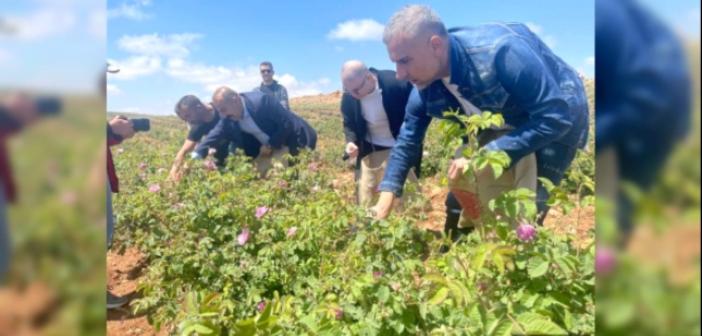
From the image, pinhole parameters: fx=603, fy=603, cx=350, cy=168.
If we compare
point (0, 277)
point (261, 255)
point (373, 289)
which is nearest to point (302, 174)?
point (261, 255)

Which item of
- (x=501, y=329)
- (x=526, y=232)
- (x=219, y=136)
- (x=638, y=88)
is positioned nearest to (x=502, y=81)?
(x=526, y=232)

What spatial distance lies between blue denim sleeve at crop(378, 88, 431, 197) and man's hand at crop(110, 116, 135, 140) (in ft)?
3.19

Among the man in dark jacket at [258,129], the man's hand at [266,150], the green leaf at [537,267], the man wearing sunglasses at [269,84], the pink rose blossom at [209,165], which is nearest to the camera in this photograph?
the green leaf at [537,267]

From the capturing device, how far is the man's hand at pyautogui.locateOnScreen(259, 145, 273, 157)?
14.0 ft

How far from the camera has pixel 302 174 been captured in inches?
136

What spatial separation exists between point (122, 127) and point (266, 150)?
80.8 inches

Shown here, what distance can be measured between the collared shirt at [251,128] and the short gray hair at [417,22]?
220 cm

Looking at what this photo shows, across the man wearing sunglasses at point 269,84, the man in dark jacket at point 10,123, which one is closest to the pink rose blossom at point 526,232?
the man in dark jacket at point 10,123

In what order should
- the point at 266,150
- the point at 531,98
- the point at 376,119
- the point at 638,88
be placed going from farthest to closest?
the point at 266,150 < the point at 376,119 < the point at 531,98 < the point at 638,88

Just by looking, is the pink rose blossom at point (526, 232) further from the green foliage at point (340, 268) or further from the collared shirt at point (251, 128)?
the collared shirt at point (251, 128)

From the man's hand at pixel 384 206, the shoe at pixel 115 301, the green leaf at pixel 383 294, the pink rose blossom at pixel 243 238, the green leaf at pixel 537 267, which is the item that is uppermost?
the green leaf at pixel 537 267

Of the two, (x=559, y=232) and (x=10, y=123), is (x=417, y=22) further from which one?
(x=10, y=123)

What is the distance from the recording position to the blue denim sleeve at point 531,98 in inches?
76.8

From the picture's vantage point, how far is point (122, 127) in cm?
227
